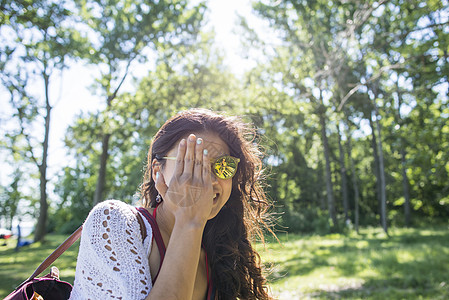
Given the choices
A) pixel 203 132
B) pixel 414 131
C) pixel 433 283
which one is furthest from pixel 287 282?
pixel 203 132

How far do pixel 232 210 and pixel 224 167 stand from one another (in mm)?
628

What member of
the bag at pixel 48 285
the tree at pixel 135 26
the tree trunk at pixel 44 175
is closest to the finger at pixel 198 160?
the bag at pixel 48 285

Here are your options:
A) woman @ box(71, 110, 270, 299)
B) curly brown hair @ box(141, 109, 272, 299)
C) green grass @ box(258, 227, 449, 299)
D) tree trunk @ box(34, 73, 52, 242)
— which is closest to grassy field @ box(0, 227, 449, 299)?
green grass @ box(258, 227, 449, 299)

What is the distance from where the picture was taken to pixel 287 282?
7.61 m

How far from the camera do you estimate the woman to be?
1324 mm

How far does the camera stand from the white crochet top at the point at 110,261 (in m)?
1.31

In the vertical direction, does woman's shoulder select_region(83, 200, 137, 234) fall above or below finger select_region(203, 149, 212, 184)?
below

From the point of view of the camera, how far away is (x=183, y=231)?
138 centimetres

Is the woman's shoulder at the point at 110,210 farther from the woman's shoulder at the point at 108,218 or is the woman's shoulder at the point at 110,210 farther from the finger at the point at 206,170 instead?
the finger at the point at 206,170

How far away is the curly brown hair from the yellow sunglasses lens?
0.21 m

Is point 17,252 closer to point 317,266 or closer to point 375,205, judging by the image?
point 317,266

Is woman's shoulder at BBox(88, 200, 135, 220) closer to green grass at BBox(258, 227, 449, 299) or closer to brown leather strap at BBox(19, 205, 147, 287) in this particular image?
brown leather strap at BBox(19, 205, 147, 287)

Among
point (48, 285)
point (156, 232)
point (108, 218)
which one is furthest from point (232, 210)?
point (48, 285)

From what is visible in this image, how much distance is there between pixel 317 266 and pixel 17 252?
39.4 ft
